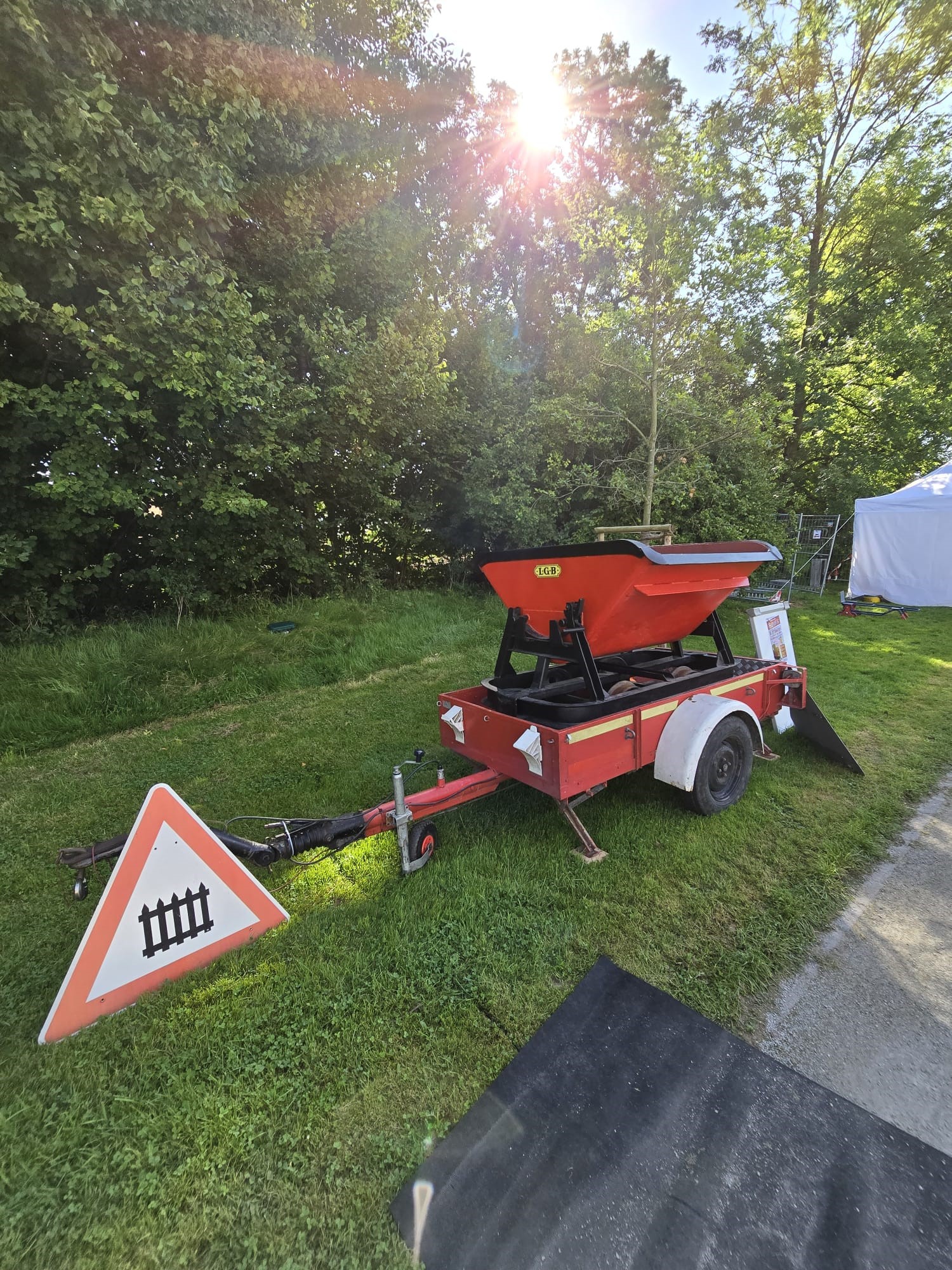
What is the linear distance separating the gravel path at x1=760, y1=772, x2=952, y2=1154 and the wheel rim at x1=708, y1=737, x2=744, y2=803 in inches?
35.9

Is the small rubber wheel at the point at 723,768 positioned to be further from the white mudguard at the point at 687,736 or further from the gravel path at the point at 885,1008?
the gravel path at the point at 885,1008

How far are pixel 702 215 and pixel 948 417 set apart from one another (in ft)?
41.8

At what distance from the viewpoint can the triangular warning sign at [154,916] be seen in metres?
2.05

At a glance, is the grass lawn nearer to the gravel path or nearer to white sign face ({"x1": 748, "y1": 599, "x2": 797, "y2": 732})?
the gravel path

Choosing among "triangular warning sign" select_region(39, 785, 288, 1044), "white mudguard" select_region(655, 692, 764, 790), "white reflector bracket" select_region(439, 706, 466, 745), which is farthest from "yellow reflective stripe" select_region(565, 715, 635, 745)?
"triangular warning sign" select_region(39, 785, 288, 1044)

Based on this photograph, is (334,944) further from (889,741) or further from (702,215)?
(702,215)

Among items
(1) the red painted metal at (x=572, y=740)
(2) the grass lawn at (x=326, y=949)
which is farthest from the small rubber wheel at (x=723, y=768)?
(1) the red painted metal at (x=572, y=740)

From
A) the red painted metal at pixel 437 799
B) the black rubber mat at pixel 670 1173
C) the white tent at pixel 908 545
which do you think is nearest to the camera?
the black rubber mat at pixel 670 1173

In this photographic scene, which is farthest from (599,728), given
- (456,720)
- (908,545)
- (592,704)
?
(908,545)

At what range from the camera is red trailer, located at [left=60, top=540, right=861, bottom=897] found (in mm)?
2943

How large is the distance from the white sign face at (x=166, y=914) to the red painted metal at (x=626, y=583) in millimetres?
2457

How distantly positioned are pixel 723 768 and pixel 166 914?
347 cm

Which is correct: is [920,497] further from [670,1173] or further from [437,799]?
[670,1173]

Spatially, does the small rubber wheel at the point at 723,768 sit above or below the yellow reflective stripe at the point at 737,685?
below
